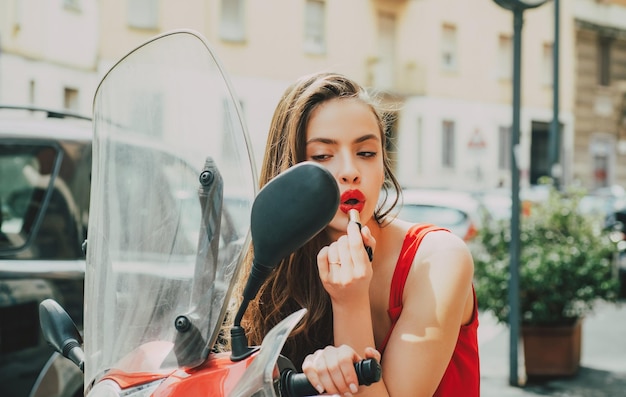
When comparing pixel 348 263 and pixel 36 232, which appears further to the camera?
pixel 36 232

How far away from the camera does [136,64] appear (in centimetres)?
164

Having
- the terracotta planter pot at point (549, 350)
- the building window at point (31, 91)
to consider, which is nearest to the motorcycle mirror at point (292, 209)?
the terracotta planter pot at point (549, 350)

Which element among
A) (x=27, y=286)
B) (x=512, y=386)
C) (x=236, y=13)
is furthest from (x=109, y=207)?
(x=236, y=13)

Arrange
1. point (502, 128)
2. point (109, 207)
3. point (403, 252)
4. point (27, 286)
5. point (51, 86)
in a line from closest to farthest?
point (109, 207) < point (403, 252) < point (27, 286) < point (51, 86) < point (502, 128)

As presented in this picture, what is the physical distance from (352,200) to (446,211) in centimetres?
839

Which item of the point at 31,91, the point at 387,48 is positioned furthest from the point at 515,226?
the point at 387,48

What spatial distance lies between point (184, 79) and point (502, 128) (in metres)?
27.5

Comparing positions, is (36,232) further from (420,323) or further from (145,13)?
(145,13)

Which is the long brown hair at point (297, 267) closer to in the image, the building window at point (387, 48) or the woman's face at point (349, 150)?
the woman's face at point (349, 150)

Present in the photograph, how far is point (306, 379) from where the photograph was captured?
1.33 m

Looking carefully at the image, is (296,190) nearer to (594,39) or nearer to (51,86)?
(51,86)

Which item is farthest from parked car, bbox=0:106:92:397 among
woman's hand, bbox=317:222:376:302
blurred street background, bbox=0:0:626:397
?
blurred street background, bbox=0:0:626:397

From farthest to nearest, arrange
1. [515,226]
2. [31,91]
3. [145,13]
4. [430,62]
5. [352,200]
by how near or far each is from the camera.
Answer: [430,62]
[145,13]
[31,91]
[515,226]
[352,200]

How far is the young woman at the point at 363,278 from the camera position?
1527 mm
